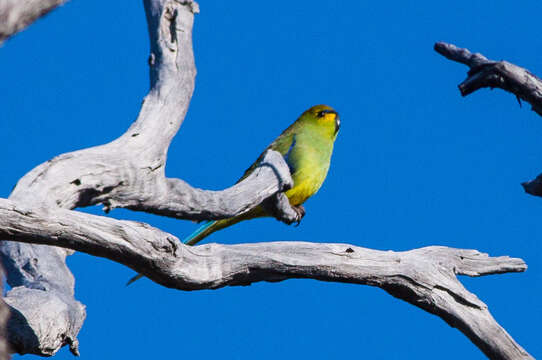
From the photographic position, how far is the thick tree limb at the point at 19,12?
7.55 ft

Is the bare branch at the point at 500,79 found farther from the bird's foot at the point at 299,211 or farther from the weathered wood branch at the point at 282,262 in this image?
the bird's foot at the point at 299,211

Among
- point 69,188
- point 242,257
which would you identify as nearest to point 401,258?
point 242,257

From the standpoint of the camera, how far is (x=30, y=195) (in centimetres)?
415

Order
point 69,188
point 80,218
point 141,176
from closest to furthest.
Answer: point 80,218 < point 69,188 < point 141,176

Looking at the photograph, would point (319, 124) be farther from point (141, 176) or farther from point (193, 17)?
point (141, 176)

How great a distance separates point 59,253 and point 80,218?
45.0 inches

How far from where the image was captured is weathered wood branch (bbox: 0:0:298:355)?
153 inches

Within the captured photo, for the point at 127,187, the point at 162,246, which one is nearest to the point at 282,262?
the point at 162,246

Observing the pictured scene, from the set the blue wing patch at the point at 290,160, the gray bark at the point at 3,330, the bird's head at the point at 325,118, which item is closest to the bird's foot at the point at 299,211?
the blue wing patch at the point at 290,160

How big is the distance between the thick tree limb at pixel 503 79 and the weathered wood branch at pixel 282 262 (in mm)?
1499

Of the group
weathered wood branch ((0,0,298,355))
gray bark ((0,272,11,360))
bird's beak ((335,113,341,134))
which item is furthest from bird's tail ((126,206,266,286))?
gray bark ((0,272,11,360))

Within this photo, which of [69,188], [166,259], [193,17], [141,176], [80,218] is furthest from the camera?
[193,17]

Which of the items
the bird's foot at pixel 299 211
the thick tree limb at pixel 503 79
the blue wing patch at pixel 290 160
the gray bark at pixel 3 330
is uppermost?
the blue wing patch at pixel 290 160

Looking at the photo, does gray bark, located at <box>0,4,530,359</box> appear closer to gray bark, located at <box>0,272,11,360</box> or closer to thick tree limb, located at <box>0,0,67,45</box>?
gray bark, located at <box>0,272,11,360</box>
